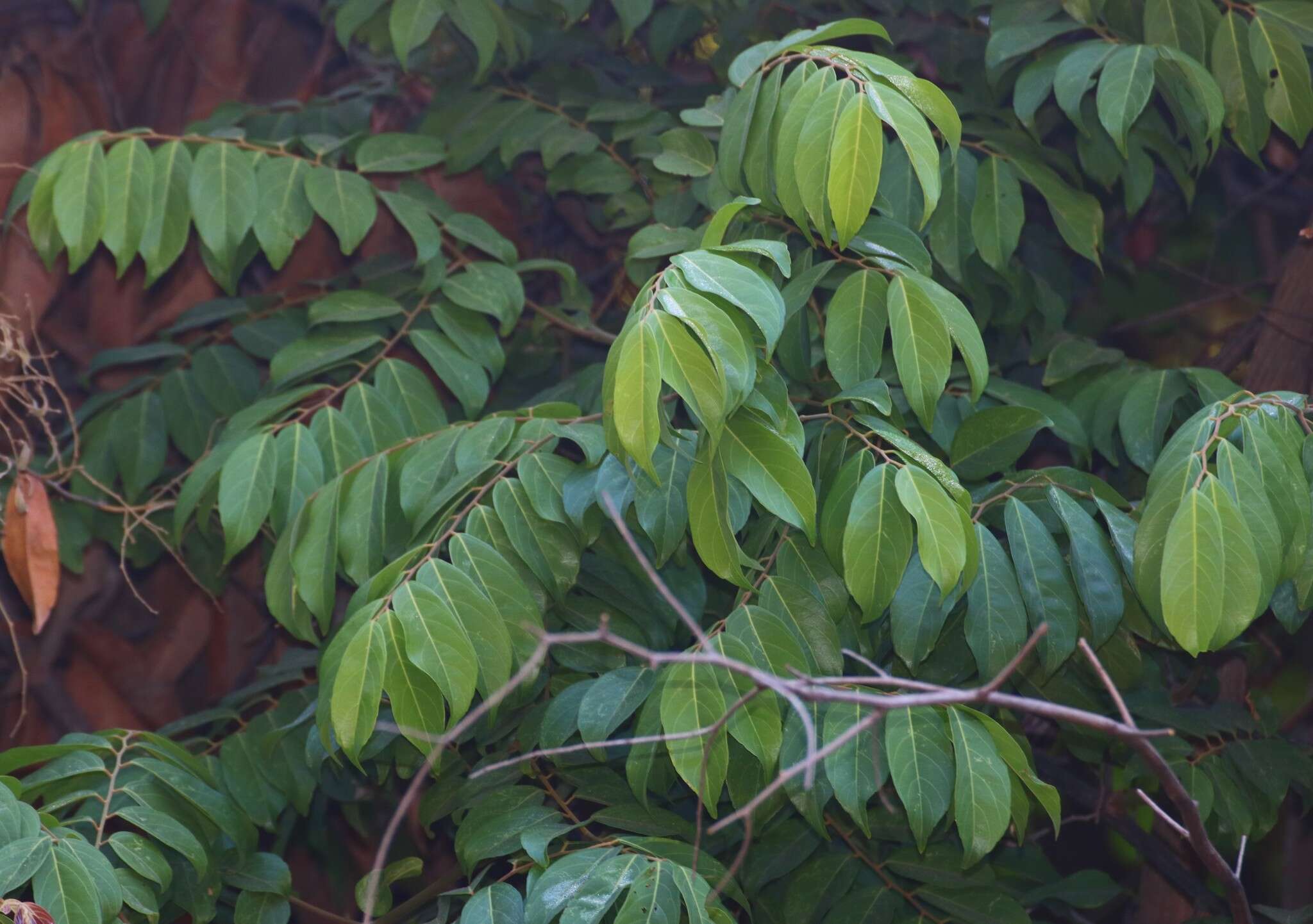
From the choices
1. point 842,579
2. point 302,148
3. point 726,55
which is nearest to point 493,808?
point 842,579

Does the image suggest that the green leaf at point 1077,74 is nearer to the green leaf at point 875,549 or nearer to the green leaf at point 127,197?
the green leaf at point 875,549

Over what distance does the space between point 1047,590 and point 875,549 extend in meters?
0.20

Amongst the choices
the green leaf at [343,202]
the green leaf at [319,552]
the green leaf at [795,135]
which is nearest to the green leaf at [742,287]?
the green leaf at [795,135]

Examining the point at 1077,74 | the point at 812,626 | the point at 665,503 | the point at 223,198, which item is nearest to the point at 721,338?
the point at 665,503

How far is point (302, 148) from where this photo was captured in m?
1.59

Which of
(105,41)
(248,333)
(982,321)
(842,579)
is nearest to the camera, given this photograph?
(842,579)

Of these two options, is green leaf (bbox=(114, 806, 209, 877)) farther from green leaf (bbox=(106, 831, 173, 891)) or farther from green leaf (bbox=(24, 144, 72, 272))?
green leaf (bbox=(24, 144, 72, 272))

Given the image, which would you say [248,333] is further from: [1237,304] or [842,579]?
[1237,304]

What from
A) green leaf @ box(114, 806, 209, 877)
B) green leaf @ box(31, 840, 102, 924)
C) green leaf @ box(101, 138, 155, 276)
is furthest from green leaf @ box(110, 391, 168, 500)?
green leaf @ box(31, 840, 102, 924)

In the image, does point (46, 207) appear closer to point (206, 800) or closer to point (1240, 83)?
point (206, 800)

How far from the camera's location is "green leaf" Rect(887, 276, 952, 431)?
1062 millimetres

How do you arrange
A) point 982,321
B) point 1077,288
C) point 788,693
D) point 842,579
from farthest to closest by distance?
point 1077,288 → point 982,321 → point 842,579 → point 788,693

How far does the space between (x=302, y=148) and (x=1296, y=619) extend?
1.26 m

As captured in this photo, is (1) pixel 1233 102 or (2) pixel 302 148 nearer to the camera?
(1) pixel 1233 102
